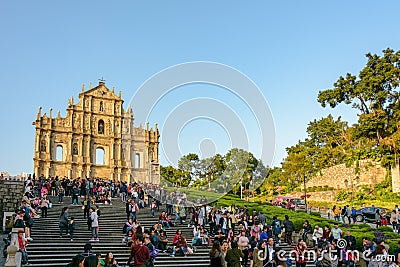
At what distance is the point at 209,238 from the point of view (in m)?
16.9

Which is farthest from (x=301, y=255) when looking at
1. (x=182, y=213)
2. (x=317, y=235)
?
(x=182, y=213)

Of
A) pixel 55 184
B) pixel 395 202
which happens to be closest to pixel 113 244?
pixel 55 184

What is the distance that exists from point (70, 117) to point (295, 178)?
28208 mm

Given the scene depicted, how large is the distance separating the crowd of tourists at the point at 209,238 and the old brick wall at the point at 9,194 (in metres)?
1.48

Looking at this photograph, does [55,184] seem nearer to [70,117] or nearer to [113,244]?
[113,244]

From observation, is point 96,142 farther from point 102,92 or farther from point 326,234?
point 326,234

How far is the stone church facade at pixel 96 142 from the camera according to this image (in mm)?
51281

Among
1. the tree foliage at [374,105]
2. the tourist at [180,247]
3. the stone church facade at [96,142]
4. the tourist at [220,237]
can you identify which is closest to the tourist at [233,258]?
the tourist at [220,237]

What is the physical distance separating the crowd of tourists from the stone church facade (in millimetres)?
26294

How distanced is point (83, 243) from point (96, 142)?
1626 inches

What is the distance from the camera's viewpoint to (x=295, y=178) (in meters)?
47.8

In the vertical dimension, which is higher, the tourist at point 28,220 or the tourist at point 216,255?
the tourist at point 28,220

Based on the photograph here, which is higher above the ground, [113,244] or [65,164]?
[65,164]

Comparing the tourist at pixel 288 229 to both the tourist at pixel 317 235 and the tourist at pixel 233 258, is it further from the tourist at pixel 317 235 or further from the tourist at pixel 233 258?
the tourist at pixel 233 258
